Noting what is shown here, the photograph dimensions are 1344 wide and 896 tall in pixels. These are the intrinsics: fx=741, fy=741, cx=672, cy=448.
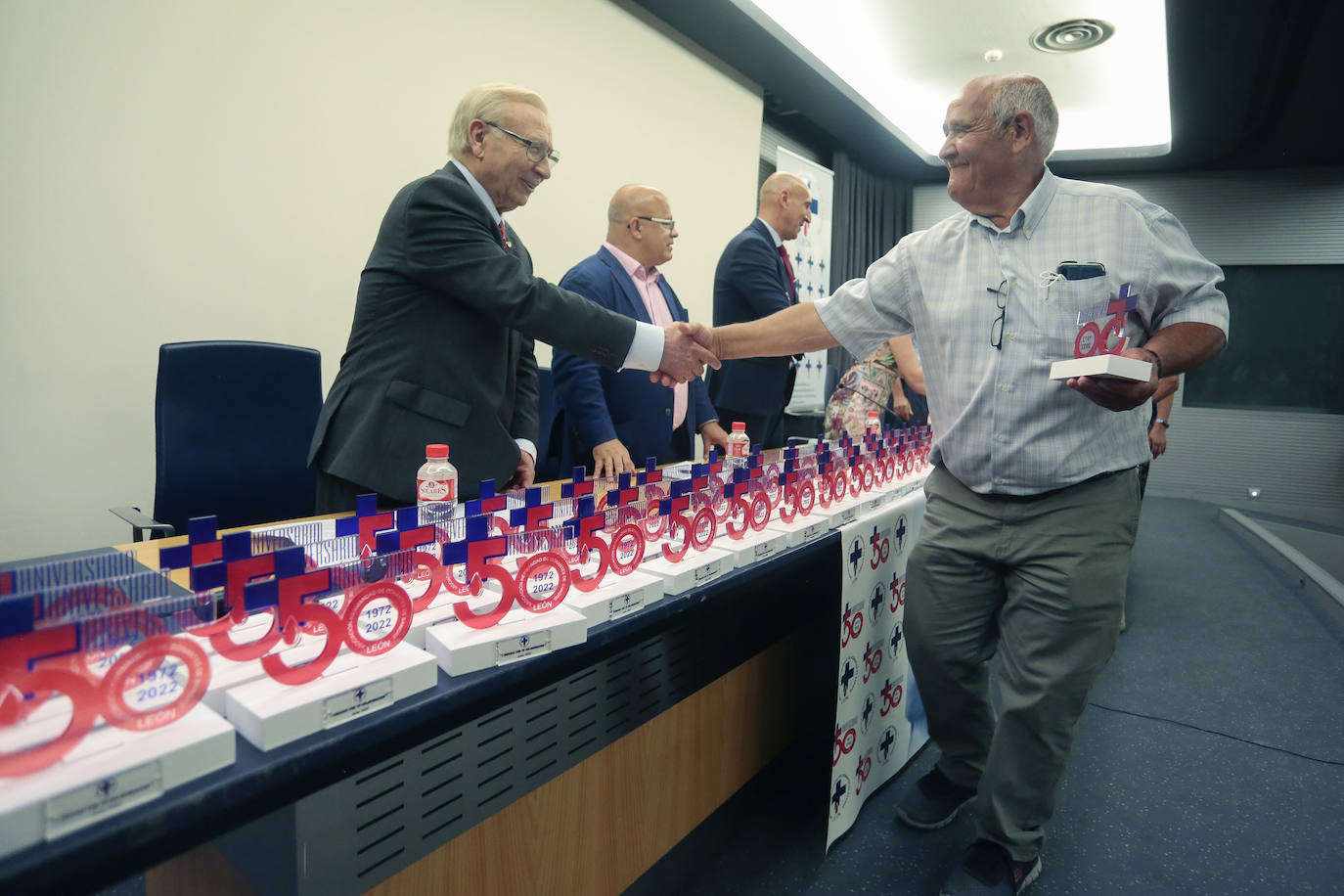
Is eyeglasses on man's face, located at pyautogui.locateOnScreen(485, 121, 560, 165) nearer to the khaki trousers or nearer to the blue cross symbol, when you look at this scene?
the khaki trousers

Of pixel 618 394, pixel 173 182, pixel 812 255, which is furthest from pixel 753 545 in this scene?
pixel 812 255

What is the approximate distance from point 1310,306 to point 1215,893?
6.92 m

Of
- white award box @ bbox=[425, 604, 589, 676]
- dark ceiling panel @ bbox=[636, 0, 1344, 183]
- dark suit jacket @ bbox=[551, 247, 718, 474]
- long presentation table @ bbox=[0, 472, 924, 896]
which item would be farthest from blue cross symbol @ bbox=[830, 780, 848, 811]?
dark ceiling panel @ bbox=[636, 0, 1344, 183]

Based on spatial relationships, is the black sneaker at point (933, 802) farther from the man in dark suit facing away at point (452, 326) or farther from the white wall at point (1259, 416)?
the white wall at point (1259, 416)

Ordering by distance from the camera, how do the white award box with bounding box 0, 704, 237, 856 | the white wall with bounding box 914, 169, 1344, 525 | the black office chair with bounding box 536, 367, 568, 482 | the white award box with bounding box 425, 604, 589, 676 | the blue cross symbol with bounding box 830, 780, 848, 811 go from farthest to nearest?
the white wall with bounding box 914, 169, 1344, 525
the black office chair with bounding box 536, 367, 568, 482
the blue cross symbol with bounding box 830, 780, 848, 811
the white award box with bounding box 425, 604, 589, 676
the white award box with bounding box 0, 704, 237, 856

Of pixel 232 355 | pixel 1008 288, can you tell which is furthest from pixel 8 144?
pixel 1008 288

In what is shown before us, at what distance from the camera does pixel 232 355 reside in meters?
1.95

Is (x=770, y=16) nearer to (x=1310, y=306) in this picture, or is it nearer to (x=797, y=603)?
(x=797, y=603)

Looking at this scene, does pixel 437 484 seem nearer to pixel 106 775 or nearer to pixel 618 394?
pixel 106 775

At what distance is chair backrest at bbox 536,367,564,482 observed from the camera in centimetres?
230

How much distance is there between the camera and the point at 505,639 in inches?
34.2

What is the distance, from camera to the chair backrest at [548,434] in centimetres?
230

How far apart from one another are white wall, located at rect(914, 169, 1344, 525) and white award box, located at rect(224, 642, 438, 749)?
7738mm

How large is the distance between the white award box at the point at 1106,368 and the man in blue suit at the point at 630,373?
3.88ft
